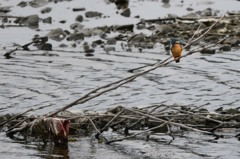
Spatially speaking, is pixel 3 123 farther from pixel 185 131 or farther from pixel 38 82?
pixel 38 82

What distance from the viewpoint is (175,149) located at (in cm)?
1199

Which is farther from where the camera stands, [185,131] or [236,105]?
[236,105]

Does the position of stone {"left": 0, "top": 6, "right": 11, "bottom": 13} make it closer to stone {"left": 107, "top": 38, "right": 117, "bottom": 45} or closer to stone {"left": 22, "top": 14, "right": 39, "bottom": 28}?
stone {"left": 22, "top": 14, "right": 39, "bottom": 28}

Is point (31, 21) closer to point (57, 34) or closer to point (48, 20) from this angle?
point (48, 20)

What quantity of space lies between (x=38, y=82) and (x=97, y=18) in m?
13.0

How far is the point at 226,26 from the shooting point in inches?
1058

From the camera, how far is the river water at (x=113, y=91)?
39.2ft

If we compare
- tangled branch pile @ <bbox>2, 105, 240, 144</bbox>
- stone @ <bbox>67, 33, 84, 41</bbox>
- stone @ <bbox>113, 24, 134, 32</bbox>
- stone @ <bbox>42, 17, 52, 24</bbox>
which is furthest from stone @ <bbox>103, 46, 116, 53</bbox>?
tangled branch pile @ <bbox>2, 105, 240, 144</bbox>

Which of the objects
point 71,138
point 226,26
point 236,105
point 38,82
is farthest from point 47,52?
point 71,138

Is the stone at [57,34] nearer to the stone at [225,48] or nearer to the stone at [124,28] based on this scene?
the stone at [124,28]

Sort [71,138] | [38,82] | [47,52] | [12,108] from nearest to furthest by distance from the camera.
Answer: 1. [71,138]
2. [12,108]
3. [38,82]
4. [47,52]

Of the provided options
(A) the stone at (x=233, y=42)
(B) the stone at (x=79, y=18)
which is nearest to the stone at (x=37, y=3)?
(B) the stone at (x=79, y=18)

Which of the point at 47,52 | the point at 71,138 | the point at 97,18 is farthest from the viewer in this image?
the point at 97,18

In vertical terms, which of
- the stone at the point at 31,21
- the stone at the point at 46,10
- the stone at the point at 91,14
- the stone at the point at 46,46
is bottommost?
the stone at the point at 46,46
